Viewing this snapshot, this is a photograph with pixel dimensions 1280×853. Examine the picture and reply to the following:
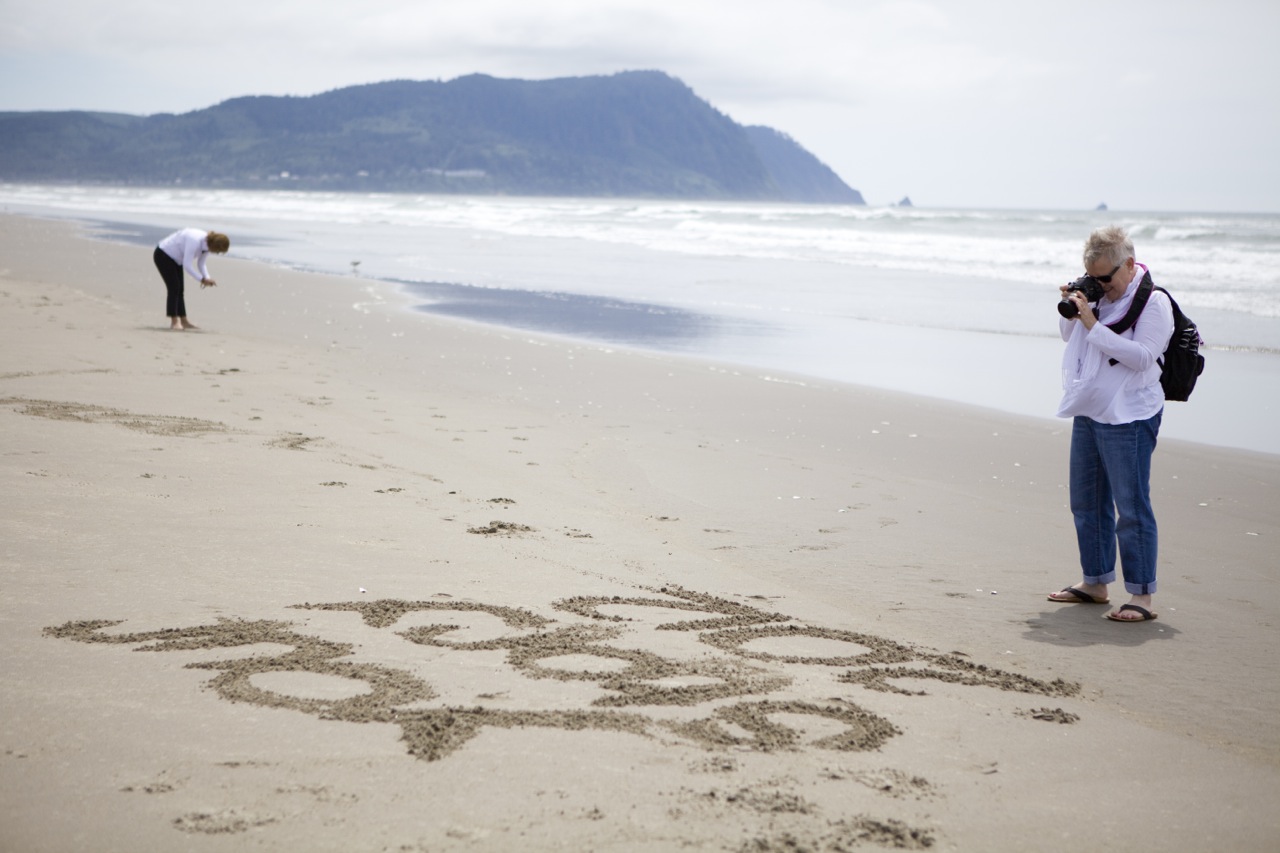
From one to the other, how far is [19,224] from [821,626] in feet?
116

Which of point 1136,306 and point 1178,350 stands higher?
point 1136,306

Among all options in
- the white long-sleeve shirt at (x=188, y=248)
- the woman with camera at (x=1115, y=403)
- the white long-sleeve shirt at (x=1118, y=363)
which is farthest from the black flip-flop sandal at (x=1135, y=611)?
the white long-sleeve shirt at (x=188, y=248)

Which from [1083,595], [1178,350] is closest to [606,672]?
[1083,595]

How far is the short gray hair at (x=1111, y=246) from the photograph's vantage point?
438cm

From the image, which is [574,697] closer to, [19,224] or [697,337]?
[697,337]

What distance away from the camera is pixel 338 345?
38.4 feet

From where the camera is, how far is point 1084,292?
451cm

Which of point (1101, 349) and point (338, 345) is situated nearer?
point (1101, 349)

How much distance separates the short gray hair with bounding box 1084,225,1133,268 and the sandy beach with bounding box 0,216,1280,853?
60.7 inches

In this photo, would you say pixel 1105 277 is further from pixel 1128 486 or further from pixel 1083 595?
pixel 1083 595

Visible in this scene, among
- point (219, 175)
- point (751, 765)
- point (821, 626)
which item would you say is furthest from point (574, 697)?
point (219, 175)

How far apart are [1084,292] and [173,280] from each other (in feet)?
34.7

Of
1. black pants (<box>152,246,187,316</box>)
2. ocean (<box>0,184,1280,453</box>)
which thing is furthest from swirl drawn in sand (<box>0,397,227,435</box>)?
ocean (<box>0,184,1280,453</box>)

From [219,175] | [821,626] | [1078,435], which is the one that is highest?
[219,175]
